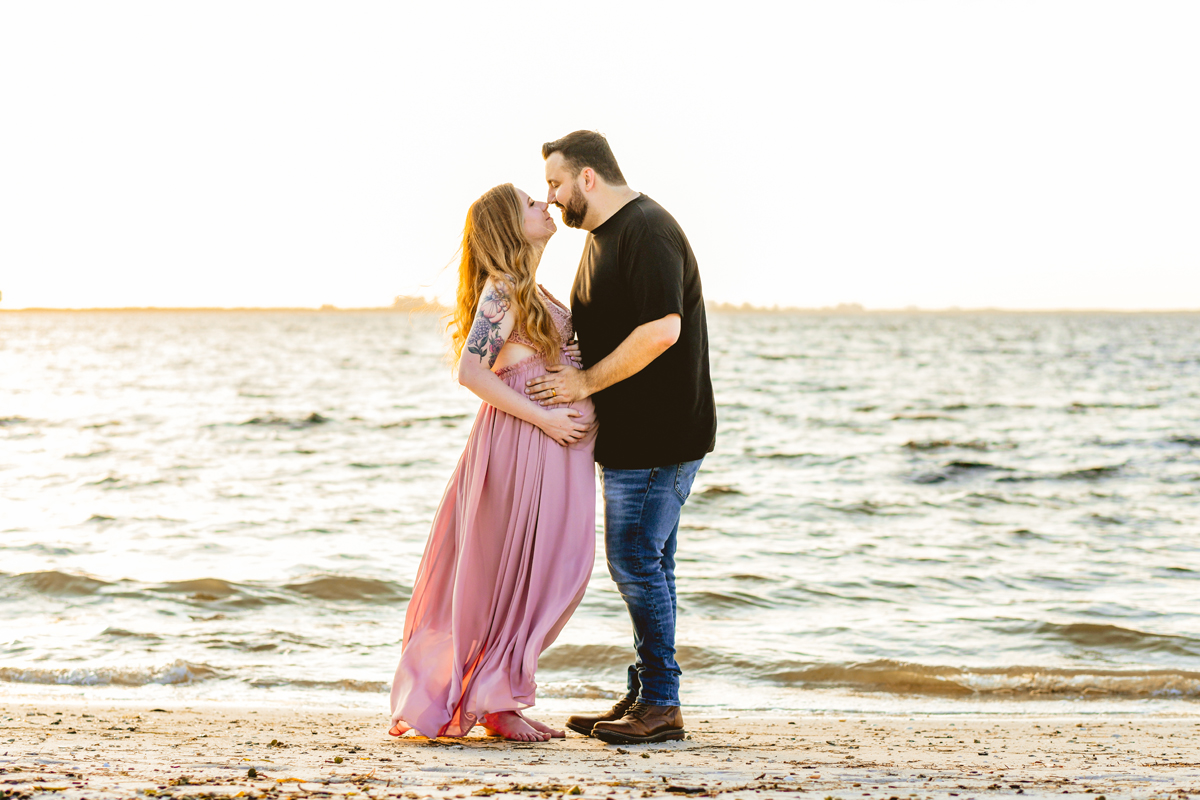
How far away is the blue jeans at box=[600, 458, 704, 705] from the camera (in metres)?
3.64

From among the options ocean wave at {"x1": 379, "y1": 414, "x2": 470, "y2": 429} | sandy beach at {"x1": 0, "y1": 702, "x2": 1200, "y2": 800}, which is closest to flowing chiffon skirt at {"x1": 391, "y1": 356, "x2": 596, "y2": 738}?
sandy beach at {"x1": 0, "y1": 702, "x2": 1200, "y2": 800}

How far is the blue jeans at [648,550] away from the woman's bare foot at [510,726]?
0.45 metres

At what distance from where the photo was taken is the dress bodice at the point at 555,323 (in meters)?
3.63

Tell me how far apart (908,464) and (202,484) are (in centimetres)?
960

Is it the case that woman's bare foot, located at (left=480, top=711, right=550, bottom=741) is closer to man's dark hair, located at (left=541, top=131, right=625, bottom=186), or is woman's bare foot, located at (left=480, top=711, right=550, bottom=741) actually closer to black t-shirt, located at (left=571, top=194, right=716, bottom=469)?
black t-shirt, located at (left=571, top=194, right=716, bottom=469)

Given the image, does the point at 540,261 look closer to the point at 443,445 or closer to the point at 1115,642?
the point at 1115,642

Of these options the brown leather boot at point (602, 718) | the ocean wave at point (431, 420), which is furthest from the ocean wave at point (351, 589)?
the ocean wave at point (431, 420)

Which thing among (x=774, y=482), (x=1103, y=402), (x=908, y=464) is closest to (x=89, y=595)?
(x=774, y=482)

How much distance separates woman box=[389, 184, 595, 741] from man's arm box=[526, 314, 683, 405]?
0.18ft

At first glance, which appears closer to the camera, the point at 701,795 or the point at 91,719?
the point at 701,795

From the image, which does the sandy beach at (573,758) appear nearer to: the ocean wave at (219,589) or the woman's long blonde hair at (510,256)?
the woman's long blonde hair at (510,256)

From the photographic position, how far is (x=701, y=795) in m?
2.79

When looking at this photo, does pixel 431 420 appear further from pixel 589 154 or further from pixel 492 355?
pixel 589 154

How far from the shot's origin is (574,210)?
362 centimetres
